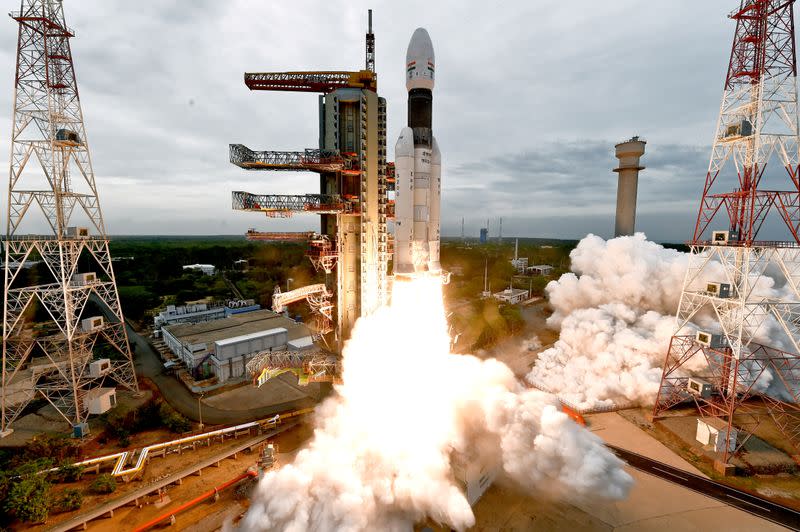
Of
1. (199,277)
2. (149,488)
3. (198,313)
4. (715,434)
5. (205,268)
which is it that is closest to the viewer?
(149,488)

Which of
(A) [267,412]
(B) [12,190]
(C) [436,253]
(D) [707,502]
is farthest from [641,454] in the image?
(B) [12,190]

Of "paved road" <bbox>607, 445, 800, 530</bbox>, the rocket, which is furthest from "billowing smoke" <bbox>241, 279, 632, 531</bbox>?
"paved road" <bbox>607, 445, 800, 530</bbox>

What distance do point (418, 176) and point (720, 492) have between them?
2582 centimetres

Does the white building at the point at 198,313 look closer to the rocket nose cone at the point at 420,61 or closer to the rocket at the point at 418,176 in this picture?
the rocket at the point at 418,176

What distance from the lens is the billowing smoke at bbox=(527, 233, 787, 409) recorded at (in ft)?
106

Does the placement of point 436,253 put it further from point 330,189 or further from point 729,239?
point 729,239

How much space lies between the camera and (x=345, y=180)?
29.5 metres

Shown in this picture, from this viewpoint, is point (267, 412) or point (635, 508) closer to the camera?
point (635, 508)

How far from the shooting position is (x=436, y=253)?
24984mm

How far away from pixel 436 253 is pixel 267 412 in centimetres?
1948

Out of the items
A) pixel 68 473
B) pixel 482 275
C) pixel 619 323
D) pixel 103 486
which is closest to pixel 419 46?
pixel 103 486

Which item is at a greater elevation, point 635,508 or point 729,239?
point 729,239

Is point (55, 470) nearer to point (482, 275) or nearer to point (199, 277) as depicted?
point (482, 275)

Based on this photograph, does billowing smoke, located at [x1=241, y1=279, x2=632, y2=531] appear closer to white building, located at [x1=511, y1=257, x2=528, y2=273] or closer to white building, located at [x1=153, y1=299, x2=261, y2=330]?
white building, located at [x1=153, y1=299, x2=261, y2=330]
